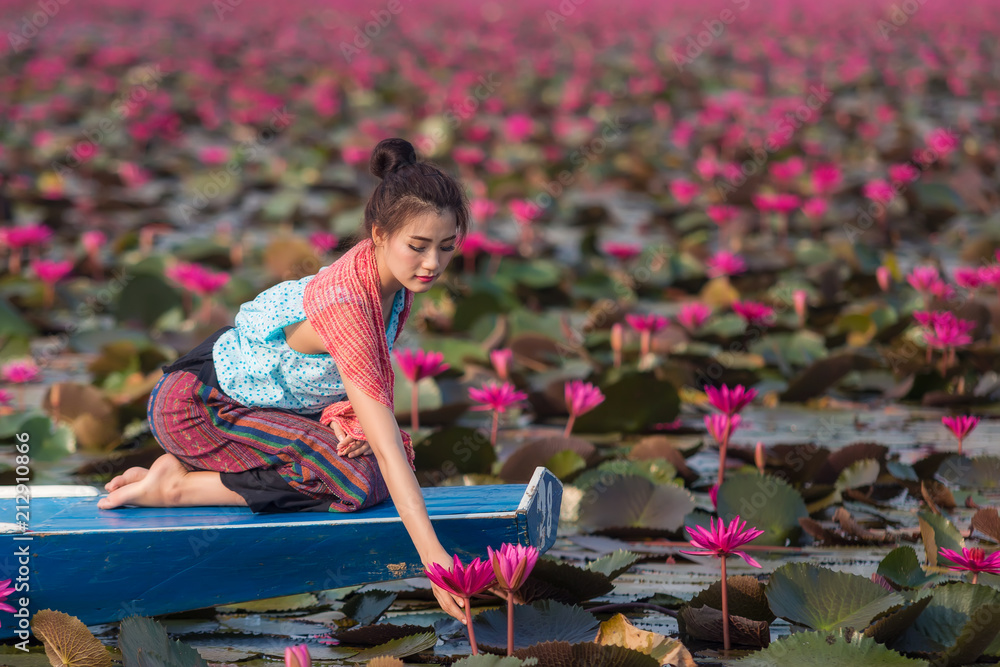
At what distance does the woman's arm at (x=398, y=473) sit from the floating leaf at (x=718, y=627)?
0.44 metres

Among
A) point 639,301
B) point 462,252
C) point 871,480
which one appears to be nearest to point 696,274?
point 639,301

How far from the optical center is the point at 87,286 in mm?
5297

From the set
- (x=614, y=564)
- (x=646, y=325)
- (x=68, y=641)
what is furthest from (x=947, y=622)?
(x=646, y=325)

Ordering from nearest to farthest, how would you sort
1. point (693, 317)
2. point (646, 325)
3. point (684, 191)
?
point (646, 325), point (693, 317), point (684, 191)

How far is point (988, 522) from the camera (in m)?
2.34

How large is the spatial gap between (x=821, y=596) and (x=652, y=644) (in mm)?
333

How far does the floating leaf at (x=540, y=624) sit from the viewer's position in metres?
1.98

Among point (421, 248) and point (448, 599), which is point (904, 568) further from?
point (421, 248)

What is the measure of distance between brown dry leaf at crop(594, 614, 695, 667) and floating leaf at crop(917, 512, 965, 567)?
712mm

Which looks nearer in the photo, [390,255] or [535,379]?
[390,255]

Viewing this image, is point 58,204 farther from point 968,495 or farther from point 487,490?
point 968,495

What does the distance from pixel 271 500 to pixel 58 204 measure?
496 centimetres

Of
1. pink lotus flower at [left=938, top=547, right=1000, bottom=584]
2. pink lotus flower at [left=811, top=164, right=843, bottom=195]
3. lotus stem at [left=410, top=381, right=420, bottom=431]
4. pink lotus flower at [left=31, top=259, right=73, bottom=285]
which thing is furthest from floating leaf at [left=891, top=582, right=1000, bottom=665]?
pink lotus flower at [left=811, top=164, right=843, bottom=195]

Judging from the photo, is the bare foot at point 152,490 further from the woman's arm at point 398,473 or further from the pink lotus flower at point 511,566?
the pink lotus flower at point 511,566
